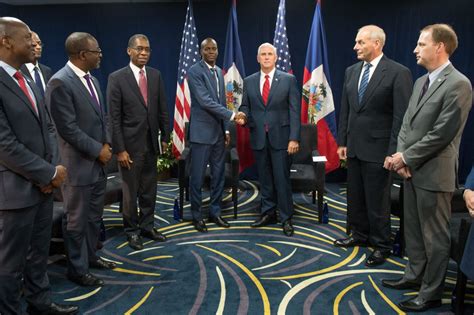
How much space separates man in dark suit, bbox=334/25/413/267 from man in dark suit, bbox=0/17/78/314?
2216mm

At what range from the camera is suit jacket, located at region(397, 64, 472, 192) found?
2334 millimetres

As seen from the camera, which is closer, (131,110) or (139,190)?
(131,110)

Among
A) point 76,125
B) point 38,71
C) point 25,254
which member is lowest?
point 25,254

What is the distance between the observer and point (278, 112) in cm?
385

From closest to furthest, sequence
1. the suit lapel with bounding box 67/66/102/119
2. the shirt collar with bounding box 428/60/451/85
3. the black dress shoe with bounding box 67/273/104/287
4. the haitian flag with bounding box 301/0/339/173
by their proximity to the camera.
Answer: the shirt collar with bounding box 428/60/451/85
the suit lapel with bounding box 67/66/102/119
the black dress shoe with bounding box 67/273/104/287
the haitian flag with bounding box 301/0/339/173

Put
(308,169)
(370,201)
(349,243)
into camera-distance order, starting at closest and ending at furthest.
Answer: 1. (370,201)
2. (349,243)
3. (308,169)

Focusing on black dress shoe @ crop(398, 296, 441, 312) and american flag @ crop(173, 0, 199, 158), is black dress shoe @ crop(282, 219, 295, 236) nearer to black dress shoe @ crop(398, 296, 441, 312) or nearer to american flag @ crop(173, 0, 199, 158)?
black dress shoe @ crop(398, 296, 441, 312)

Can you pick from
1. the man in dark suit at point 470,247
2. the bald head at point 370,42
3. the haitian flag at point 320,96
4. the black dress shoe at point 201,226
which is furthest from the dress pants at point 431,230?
the haitian flag at point 320,96

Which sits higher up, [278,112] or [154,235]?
[278,112]

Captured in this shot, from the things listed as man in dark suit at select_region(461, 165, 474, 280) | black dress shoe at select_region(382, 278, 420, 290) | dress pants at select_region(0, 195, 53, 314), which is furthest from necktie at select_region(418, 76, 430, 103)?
dress pants at select_region(0, 195, 53, 314)

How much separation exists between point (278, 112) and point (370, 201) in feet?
3.82

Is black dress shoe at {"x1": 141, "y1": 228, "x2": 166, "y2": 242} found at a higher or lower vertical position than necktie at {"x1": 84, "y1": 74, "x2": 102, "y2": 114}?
lower

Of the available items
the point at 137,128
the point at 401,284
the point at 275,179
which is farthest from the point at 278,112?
the point at 401,284

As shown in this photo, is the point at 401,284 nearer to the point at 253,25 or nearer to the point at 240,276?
Result: the point at 240,276
